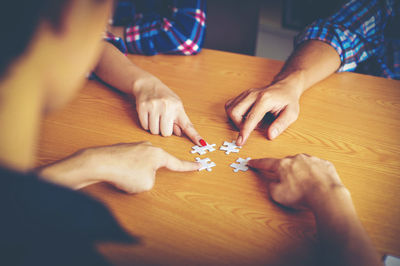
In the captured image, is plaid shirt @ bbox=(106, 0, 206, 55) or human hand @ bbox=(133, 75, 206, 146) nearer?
human hand @ bbox=(133, 75, 206, 146)

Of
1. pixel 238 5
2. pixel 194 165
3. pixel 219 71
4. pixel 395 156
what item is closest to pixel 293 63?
pixel 219 71

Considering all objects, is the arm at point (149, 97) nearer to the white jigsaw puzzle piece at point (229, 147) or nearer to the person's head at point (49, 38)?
the white jigsaw puzzle piece at point (229, 147)

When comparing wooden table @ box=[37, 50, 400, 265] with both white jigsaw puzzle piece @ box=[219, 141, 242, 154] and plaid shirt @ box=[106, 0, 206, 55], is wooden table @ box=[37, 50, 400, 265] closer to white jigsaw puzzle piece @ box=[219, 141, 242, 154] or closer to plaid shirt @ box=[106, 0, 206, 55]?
white jigsaw puzzle piece @ box=[219, 141, 242, 154]

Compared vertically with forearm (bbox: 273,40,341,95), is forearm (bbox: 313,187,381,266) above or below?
below

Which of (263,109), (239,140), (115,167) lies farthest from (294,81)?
(115,167)

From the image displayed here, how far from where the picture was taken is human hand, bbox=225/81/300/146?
1130 mm

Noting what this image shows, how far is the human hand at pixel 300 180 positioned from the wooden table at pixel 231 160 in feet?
0.14

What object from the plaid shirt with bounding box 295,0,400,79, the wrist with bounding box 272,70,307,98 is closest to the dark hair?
the wrist with bounding box 272,70,307,98

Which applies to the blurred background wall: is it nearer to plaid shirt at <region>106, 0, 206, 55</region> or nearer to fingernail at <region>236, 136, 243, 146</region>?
plaid shirt at <region>106, 0, 206, 55</region>

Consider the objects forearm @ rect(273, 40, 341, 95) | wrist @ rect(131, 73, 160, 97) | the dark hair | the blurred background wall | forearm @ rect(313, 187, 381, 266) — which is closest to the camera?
the dark hair

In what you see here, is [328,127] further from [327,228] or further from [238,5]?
[238,5]

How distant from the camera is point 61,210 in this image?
385 millimetres

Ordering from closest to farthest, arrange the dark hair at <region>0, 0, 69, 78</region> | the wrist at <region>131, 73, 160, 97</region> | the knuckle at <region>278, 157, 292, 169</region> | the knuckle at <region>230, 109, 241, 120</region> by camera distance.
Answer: the dark hair at <region>0, 0, 69, 78</region>, the knuckle at <region>278, 157, 292, 169</region>, the knuckle at <region>230, 109, 241, 120</region>, the wrist at <region>131, 73, 160, 97</region>

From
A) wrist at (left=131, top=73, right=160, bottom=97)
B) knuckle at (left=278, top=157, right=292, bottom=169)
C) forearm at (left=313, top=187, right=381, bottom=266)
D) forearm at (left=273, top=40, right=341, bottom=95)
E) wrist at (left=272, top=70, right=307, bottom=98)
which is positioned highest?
forearm at (left=273, top=40, right=341, bottom=95)
